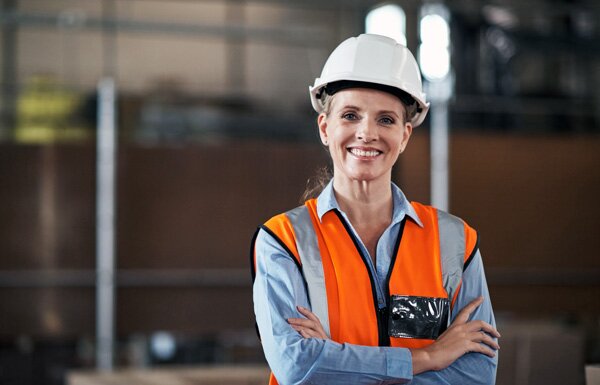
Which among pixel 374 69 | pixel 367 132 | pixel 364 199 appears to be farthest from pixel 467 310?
pixel 374 69

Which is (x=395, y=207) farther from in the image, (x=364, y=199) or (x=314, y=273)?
(x=314, y=273)

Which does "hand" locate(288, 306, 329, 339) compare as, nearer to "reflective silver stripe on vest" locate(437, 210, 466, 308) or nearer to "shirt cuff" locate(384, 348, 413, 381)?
"shirt cuff" locate(384, 348, 413, 381)

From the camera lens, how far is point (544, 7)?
845cm

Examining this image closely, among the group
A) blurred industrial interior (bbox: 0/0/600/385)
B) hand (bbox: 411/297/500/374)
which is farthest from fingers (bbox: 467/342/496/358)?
blurred industrial interior (bbox: 0/0/600/385)

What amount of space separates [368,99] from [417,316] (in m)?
0.44

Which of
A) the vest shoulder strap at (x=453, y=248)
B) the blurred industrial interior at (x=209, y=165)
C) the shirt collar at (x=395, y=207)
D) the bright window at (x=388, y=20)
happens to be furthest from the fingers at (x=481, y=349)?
the bright window at (x=388, y=20)

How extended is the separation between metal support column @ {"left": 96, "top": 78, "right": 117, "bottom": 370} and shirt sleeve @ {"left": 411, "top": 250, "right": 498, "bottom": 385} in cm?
515

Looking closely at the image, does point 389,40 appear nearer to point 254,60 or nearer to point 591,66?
point 254,60

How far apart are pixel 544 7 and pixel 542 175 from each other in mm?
1638

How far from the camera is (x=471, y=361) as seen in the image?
2004mm

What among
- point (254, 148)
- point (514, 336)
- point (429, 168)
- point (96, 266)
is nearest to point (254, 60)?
point (254, 148)

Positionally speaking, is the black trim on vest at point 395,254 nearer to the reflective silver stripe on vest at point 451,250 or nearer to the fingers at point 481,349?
the reflective silver stripe on vest at point 451,250

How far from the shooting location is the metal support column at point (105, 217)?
6.90 metres

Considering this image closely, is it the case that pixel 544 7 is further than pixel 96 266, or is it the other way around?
pixel 544 7
